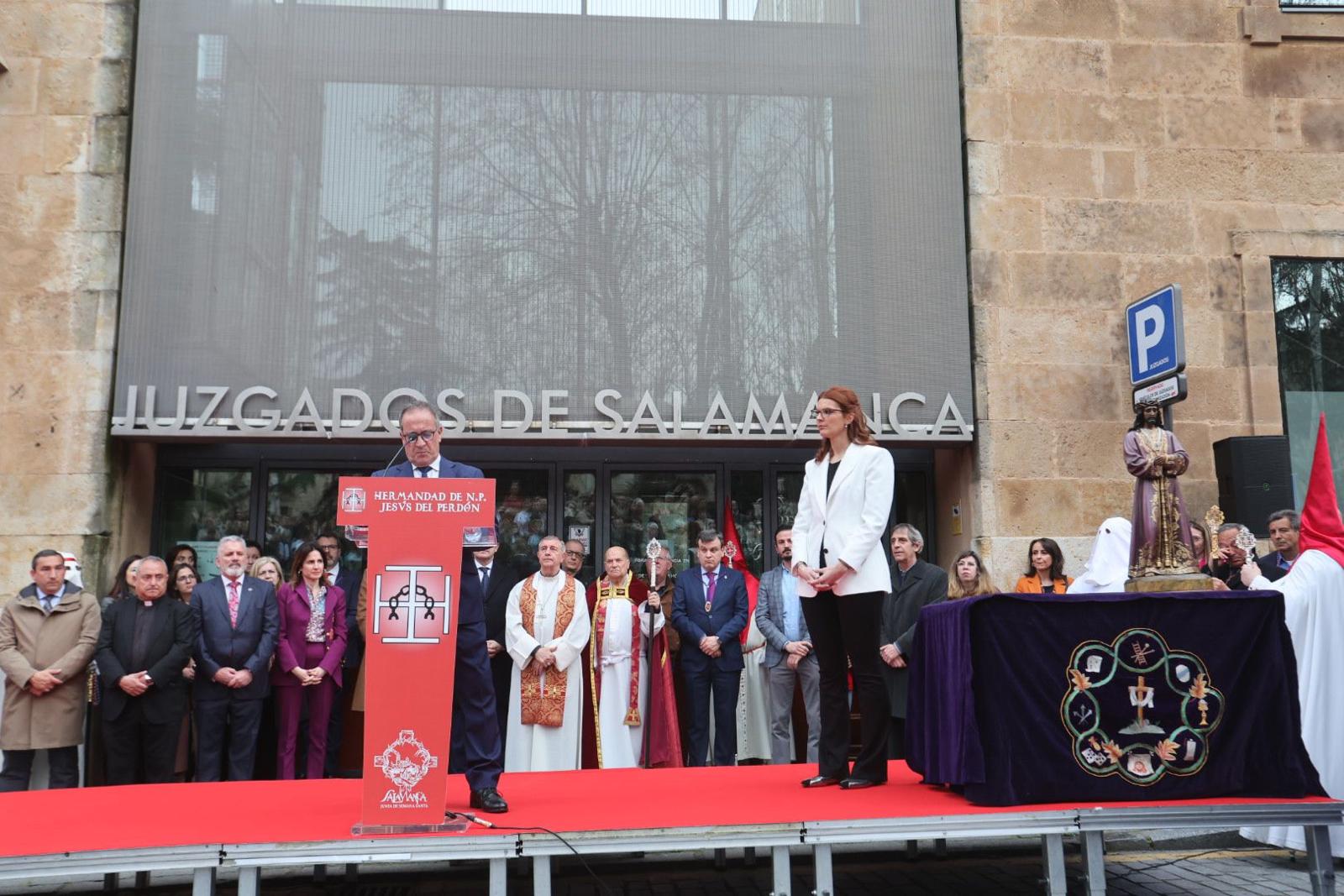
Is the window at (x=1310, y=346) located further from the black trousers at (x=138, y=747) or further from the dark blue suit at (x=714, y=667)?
the black trousers at (x=138, y=747)

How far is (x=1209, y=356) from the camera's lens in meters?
10.7

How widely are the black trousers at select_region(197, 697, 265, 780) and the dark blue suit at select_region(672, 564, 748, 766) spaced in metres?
3.23

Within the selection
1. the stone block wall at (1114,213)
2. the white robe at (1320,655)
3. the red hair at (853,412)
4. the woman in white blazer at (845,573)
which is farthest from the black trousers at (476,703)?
the stone block wall at (1114,213)

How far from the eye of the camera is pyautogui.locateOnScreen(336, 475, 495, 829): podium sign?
445cm

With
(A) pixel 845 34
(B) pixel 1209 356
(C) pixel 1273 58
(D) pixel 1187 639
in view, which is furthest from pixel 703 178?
(D) pixel 1187 639

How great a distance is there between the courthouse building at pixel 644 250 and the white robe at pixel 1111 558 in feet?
9.67

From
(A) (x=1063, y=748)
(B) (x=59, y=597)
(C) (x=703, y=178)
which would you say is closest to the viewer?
(A) (x=1063, y=748)

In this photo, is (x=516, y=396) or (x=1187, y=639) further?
(x=516, y=396)

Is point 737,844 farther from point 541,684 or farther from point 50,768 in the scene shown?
point 50,768

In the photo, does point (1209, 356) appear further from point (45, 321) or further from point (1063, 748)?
point (45, 321)

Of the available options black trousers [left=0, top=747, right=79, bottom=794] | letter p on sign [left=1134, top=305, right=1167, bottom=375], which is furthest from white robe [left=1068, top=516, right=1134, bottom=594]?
black trousers [left=0, top=747, right=79, bottom=794]

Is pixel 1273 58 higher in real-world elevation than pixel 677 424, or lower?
higher

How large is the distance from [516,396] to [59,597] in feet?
12.8

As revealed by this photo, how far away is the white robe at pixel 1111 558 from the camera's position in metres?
7.21
